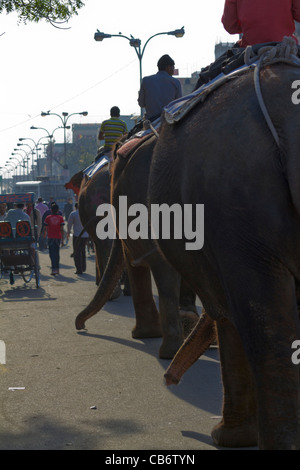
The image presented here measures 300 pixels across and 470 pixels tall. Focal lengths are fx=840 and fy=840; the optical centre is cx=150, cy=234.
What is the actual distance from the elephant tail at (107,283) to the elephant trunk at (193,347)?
3340mm

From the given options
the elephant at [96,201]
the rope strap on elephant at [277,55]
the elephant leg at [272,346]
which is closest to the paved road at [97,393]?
the elephant leg at [272,346]

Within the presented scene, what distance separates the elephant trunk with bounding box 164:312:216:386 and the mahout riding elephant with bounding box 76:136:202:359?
8.11 ft

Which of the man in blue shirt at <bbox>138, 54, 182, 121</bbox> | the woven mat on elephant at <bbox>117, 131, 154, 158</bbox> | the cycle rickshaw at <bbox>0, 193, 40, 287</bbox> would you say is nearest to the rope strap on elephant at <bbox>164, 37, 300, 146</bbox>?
the woven mat on elephant at <bbox>117, 131, 154, 158</bbox>

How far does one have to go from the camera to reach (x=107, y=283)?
27.7 feet

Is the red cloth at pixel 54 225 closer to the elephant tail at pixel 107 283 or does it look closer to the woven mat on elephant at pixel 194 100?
the elephant tail at pixel 107 283

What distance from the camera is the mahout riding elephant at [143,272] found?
7570 mm

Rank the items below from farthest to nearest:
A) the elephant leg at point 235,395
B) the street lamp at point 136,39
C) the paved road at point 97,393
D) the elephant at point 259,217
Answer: the street lamp at point 136,39 → the paved road at point 97,393 → the elephant leg at point 235,395 → the elephant at point 259,217

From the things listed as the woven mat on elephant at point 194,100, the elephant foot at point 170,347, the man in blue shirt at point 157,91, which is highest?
the man in blue shirt at point 157,91

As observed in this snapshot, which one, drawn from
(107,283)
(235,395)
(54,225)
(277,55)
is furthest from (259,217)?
(54,225)

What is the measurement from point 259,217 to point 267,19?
1.39 m

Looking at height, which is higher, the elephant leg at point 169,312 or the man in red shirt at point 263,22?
the man in red shirt at point 263,22

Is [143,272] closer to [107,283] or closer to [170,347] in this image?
[107,283]

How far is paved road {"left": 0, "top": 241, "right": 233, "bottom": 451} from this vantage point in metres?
5.22

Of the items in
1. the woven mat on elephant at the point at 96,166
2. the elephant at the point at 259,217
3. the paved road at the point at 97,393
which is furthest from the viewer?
the woven mat on elephant at the point at 96,166
